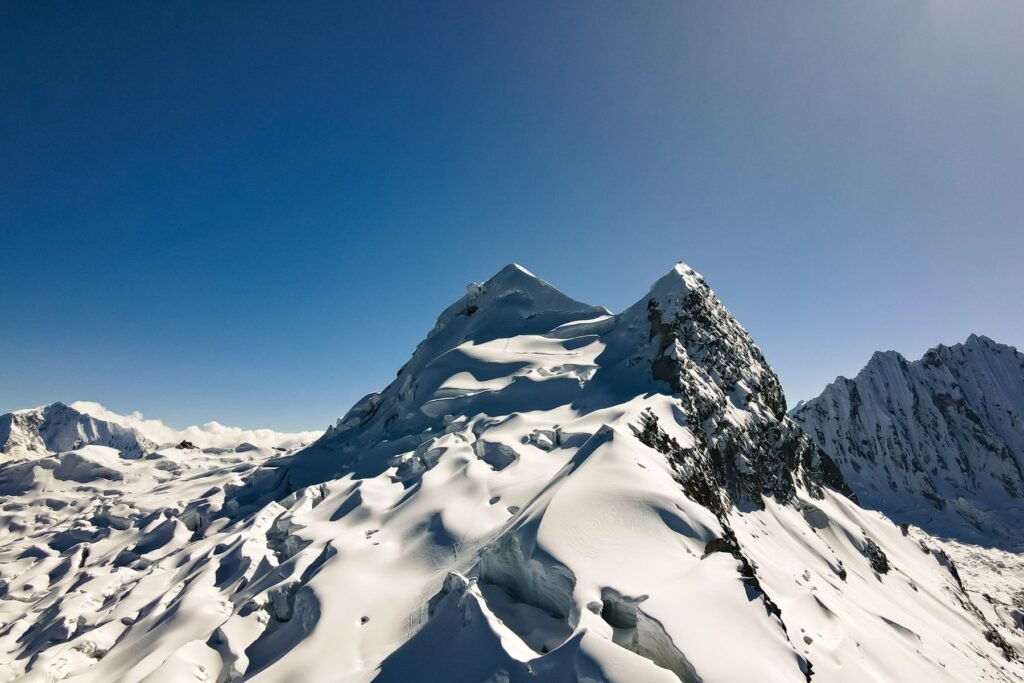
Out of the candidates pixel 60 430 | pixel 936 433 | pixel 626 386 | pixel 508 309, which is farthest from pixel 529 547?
pixel 60 430

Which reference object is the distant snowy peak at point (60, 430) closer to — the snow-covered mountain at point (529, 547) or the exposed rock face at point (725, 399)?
the snow-covered mountain at point (529, 547)

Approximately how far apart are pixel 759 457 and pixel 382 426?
36.1 m

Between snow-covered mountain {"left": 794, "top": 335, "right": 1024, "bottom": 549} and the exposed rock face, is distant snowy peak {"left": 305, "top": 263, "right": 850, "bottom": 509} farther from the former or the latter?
snow-covered mountain {"left": 794, "top": 335, "right": 1024, "bottom": 549}

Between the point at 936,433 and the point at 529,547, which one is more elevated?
the point at 936,433

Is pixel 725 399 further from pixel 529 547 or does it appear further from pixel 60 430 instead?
pixel 60 430

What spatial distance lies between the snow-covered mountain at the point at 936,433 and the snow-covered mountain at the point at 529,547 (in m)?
99.8

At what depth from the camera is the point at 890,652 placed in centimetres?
1884

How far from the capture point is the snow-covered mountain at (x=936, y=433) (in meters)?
115

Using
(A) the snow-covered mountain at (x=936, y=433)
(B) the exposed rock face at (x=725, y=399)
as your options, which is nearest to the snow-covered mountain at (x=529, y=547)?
(B) the exposed rock face at (x=725, y=399)

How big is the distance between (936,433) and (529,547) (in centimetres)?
17869

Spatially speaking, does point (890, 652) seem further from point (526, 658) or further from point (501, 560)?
point (526, 658)

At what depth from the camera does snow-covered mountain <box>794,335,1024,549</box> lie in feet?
378

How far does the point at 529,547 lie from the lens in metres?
12.2

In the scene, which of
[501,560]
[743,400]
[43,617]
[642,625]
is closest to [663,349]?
[743,400]
